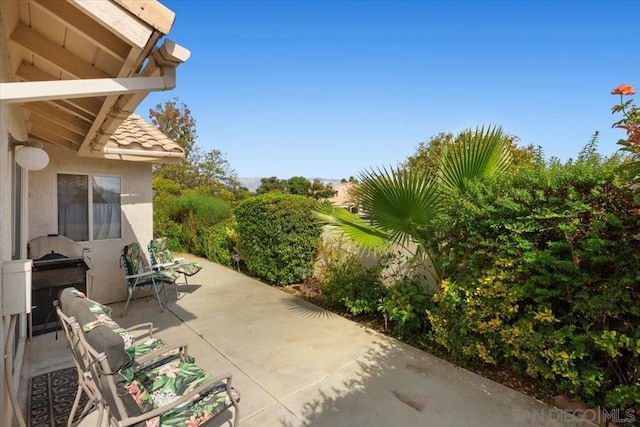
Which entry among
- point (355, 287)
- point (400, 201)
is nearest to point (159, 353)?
point (400, 201)

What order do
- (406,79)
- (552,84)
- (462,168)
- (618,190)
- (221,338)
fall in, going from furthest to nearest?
(406,79)
(552,84)
(221,338)
(462,168)
(618,190)

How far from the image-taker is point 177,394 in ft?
8.34

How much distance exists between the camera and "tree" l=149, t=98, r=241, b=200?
921 inches

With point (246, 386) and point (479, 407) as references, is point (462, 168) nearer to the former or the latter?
point (479, 407)

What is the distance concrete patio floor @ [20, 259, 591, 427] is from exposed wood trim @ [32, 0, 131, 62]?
11.8ft

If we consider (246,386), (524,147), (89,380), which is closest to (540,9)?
(524,147)

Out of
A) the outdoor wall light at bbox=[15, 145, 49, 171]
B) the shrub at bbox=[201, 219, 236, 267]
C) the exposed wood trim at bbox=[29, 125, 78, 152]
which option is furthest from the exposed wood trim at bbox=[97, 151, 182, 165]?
the shrub at bbox=[201, 219, 236, 267]

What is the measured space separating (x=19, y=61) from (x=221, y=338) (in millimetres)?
4416

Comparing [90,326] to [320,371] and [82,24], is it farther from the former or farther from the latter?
[320,371]

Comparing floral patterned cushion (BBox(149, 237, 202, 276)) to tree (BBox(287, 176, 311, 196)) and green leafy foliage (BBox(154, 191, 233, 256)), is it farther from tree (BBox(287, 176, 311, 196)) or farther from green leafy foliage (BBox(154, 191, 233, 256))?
tree (BBox(287, 176, 311, 196))

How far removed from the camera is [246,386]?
354 centimetres

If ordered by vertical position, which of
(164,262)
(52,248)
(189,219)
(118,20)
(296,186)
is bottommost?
(164,262)

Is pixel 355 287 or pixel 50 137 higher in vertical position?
pixel 50 137

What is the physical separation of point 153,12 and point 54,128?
4.72 meters
